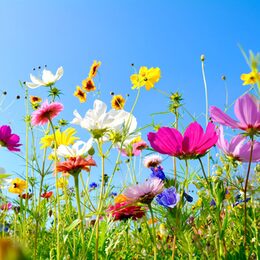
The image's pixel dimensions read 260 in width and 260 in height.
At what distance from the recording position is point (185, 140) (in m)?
0.79

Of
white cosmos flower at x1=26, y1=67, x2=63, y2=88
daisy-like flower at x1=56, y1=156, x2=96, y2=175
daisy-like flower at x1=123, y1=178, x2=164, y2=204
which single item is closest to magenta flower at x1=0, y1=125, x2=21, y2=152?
white cosmos flower at x1=26, y1=67, x2=63, y2=88

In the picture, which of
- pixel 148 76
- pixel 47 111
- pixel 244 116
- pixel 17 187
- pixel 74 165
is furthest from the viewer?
pixel 17 187

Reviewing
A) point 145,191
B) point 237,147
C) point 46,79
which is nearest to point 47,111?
point 46,79

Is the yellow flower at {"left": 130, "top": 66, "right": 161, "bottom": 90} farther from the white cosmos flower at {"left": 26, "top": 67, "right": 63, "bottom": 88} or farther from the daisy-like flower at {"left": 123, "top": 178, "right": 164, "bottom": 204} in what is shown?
the daisy-like flower at {"left": 123, "top": 178, "right": 164, "bottom": 204}

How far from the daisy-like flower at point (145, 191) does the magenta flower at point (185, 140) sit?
211 millimetres

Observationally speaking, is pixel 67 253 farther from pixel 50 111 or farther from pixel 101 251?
pixel 50 111

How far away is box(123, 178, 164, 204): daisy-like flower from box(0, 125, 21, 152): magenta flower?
2.82 feet

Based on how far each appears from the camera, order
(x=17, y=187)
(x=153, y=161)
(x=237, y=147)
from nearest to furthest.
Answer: (x=237, y=147) < (x=153, y=161) < (x=17, y=187)

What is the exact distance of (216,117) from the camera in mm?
773

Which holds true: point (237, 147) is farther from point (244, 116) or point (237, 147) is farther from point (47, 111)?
point (47, 111)

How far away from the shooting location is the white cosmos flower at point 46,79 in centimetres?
167

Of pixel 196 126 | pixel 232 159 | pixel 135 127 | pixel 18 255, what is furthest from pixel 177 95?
pixel 18 255

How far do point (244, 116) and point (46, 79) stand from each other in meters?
1.12

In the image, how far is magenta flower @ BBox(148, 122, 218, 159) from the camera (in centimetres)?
79
